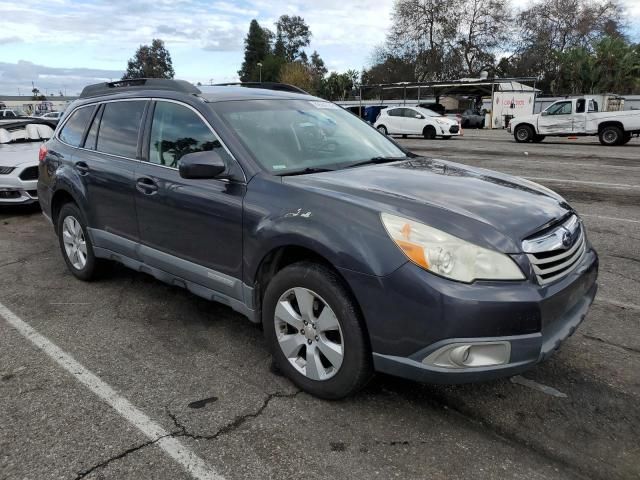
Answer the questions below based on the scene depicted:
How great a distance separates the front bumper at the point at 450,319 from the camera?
2.46 metres

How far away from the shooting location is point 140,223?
4.08 metres

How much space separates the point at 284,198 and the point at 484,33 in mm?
71394

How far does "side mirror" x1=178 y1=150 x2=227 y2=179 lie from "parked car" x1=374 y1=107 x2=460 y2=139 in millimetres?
23512

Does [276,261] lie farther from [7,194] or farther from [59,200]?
[7,194]

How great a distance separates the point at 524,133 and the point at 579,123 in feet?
7.57

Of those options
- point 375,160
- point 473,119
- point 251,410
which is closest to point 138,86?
point 375,160

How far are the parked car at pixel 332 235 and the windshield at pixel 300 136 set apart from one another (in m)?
0.01

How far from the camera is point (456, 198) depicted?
2.97 meters

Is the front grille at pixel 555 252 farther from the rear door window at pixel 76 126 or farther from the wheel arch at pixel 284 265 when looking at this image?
the rear door window at pixel 76 126

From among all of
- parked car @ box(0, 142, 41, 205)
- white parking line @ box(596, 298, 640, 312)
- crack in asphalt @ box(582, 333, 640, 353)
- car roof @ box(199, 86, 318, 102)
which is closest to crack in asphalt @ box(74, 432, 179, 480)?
car roof @ box(199, 86, 318, 102)

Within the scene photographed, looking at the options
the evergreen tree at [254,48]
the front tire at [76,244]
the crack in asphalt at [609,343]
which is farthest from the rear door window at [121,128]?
the evergreen tree at [254,48]

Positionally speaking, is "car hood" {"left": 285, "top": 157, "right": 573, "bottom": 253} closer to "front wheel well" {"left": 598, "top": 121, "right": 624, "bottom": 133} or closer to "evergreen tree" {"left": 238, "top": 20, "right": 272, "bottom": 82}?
"front wheel well" {"left": 598, "top": 121, "right": 624, "bottom": 133}

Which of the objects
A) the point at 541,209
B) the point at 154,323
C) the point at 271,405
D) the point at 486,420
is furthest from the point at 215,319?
the point at 541,209

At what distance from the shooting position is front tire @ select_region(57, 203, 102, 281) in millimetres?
4871
